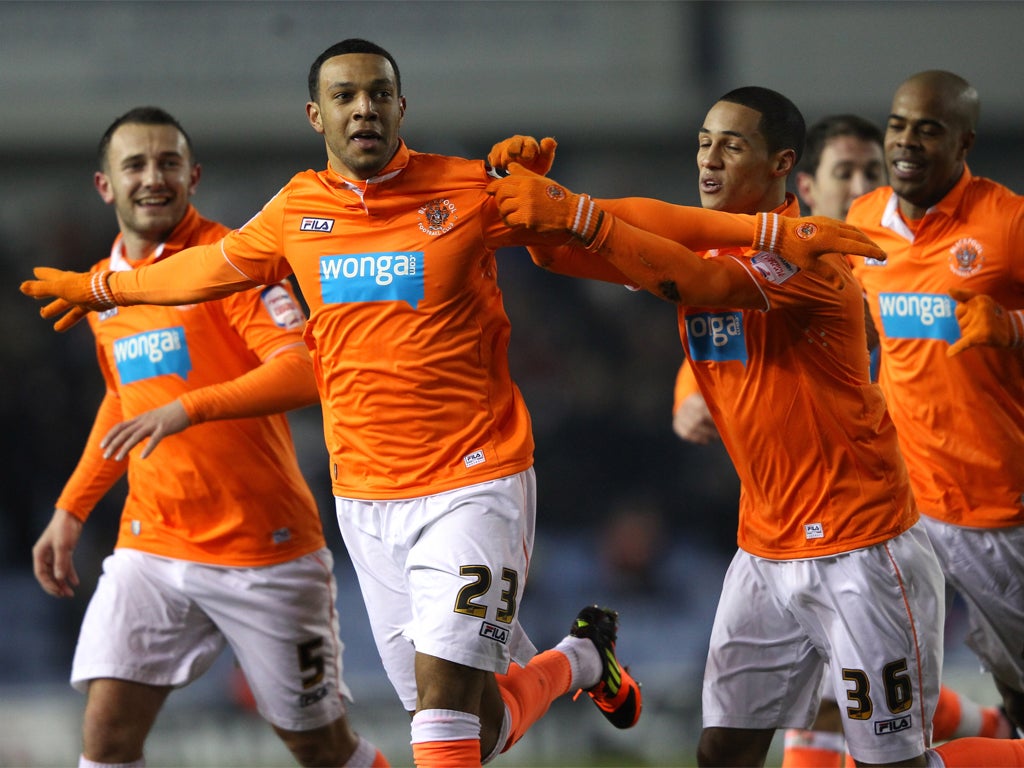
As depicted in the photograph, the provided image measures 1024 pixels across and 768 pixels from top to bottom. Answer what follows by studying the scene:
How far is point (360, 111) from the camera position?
367cm

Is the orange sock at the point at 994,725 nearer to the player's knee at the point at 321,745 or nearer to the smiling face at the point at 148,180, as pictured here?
the player's knee at the point at 321,745

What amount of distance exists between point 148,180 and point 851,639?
271 cm

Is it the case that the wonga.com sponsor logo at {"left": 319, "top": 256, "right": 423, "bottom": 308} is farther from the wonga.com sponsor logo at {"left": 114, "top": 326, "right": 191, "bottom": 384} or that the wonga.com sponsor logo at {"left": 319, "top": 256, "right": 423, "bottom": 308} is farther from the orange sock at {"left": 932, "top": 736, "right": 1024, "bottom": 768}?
the orange sock at {"left": 932, "top": 736, "right": 1024, "bottom": 768}

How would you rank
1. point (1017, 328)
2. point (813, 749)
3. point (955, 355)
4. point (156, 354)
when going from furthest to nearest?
point (813, 749)
point (156, 354)
point (955, 355)
point (1017, 328)

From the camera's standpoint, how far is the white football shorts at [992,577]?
449 centimetres

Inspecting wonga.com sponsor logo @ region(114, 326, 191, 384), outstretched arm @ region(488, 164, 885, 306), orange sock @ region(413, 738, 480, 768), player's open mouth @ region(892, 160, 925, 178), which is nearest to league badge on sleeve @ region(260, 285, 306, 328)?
wonga.com sponsor logo @ region(114, 326, 191, 384)

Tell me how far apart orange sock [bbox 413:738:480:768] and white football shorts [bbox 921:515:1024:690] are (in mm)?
1922

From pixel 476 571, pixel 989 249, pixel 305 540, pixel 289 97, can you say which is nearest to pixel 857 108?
pixel 289 97

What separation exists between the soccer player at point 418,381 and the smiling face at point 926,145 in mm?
1448

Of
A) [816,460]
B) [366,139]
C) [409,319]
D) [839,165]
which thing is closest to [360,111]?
[366,139]

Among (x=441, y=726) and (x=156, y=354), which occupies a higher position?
(x=156, y=354)

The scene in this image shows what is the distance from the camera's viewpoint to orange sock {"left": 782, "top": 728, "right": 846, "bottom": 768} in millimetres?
4821

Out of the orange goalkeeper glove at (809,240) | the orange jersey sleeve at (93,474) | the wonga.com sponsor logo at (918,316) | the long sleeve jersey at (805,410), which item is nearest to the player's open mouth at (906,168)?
the wonga.com sponsor logo at (918,316)

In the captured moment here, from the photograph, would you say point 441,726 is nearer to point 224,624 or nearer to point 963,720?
point 224,624
